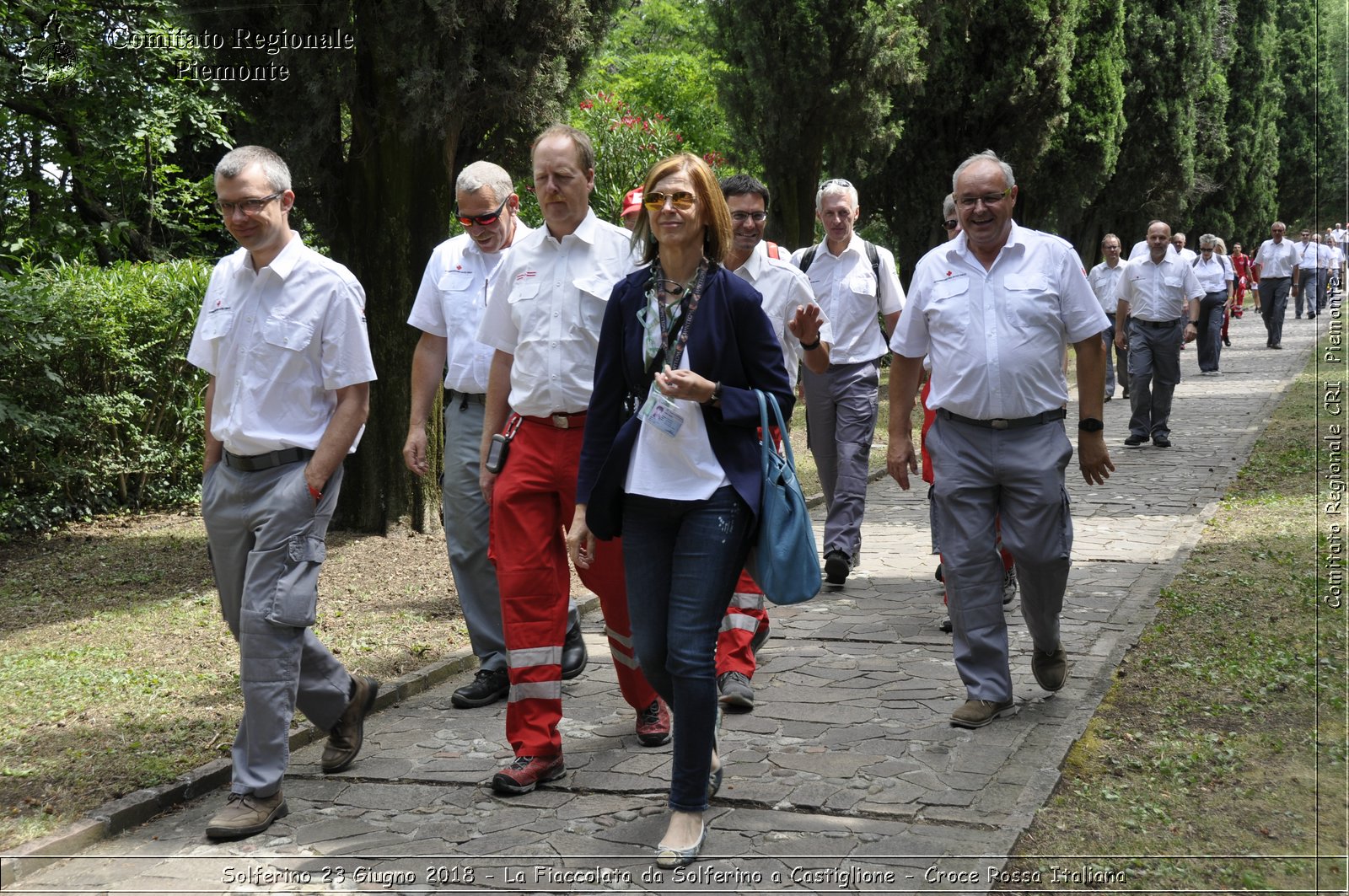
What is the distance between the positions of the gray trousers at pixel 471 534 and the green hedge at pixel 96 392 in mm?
4509

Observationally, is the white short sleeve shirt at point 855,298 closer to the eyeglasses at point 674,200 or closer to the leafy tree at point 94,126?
the eyeglasses at point 674,200

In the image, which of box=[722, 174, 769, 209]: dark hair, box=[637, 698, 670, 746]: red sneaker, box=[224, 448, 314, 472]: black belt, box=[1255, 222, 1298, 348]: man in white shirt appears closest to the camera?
box=[224, 448, 314, 472]: black belt

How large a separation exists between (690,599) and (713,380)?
704mm

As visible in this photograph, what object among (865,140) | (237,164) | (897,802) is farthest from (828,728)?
(865,140)

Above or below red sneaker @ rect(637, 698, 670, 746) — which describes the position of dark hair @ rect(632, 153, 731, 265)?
above

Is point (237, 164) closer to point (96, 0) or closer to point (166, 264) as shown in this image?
point (166, 264)

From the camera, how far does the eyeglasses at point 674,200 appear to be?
4504 mm

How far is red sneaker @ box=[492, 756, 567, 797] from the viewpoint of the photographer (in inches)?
201

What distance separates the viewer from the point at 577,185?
544 cm

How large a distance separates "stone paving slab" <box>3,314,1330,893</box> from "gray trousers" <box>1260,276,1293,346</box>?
2033 centimetres

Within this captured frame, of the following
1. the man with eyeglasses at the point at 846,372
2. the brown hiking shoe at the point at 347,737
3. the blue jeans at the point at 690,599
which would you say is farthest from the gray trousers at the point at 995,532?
the man with eyeglasses at the point at 846,372

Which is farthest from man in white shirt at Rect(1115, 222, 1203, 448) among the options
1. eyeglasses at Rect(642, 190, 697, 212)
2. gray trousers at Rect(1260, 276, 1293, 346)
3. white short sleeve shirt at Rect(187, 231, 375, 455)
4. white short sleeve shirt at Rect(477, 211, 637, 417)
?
gray trousers at Rect(1260, 276, 1293, 346)

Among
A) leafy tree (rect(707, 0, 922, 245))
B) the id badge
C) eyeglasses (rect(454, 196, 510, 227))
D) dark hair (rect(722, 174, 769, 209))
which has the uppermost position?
leafy tree (rect(707, 0, 922, 245))

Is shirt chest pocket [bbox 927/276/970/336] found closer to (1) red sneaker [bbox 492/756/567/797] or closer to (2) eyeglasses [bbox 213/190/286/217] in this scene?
(1) red sneaker [bbox 492/756/567/797]
